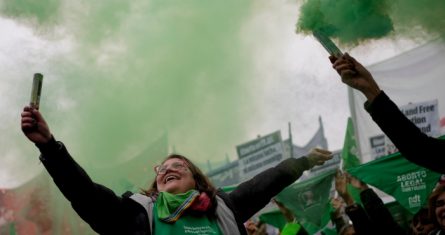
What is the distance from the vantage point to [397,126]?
83.1 inches

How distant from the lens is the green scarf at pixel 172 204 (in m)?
2.22

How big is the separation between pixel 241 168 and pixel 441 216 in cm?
762

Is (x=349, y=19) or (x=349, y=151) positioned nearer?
(x=349, y=19)

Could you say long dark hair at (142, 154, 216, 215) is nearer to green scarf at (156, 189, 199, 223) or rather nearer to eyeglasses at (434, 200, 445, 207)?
green scarf at (156, 189, 199, 223)

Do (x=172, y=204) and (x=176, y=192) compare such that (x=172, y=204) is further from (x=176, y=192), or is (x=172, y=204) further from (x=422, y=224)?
(x=422, y=224)

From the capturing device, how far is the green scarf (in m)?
2.22

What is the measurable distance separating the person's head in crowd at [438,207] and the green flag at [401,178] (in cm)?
179

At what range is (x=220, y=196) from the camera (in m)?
2.55

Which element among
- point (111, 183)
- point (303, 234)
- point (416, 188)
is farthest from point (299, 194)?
point (111, 183)

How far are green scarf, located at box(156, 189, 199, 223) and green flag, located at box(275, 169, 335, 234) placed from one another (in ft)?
14.4

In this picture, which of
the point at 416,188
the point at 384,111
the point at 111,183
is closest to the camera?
the point at 384,111

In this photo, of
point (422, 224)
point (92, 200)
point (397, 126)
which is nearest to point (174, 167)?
point (92, 200)

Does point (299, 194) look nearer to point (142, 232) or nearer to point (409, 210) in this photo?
point (409, 210)

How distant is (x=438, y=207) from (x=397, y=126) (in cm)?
122
